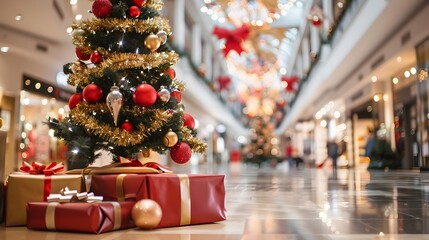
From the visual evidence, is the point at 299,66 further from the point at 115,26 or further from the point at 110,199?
the point at 110,199

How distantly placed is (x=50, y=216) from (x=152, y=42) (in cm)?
147

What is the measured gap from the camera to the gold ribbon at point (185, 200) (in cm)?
294

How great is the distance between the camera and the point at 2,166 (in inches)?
125

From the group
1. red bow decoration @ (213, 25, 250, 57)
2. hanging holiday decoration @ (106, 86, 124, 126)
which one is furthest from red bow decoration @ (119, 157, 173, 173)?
red bow decoration @ (213, 25, 250, 57)

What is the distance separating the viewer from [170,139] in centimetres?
336

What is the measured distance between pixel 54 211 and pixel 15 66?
957 cm

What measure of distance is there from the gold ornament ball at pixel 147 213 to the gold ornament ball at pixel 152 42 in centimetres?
128

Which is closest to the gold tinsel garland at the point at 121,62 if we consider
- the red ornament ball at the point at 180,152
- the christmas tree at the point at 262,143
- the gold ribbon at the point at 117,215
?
the red ornament ball at the point at 180,152

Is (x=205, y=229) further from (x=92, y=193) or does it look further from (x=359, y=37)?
(x=359, y=37)

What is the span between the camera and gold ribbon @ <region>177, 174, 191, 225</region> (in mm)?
2938

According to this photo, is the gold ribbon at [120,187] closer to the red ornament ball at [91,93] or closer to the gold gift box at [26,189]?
the gold gift box at [26,189]

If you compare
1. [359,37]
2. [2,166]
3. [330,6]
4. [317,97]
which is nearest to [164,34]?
[2,166]

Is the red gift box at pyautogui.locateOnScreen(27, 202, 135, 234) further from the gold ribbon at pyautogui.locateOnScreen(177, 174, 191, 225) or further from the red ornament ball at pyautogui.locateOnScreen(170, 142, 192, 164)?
the red ornament ball at pyautogui.locateOnScreen(170, 142, 192, 164)

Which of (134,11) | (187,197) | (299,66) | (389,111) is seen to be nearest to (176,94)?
(134,11)
